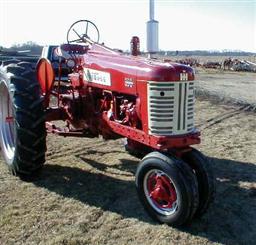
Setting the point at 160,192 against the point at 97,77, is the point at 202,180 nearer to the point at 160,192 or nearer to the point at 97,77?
the point at 160,192

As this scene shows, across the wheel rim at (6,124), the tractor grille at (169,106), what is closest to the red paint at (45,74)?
the wheel rim at (6,124)

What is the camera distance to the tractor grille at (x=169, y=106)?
4484 mm

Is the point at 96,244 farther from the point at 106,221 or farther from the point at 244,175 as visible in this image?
the point at 244,175

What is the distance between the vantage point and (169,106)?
452 cm

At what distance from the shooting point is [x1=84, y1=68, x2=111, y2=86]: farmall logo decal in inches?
211

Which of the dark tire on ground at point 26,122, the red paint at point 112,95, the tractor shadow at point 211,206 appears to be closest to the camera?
the tractor shadow at point 211,206

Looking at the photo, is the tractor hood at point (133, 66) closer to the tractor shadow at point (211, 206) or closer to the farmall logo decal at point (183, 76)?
the farmall logo decal at point (183, 76)

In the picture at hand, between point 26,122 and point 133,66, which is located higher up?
point 133,66

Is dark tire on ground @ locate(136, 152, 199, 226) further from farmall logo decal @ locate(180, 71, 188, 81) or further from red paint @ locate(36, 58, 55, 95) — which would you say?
red paint @ locate(36, 58, 55, 95)

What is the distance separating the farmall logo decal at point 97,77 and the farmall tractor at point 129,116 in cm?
1

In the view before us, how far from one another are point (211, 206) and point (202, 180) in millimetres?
496

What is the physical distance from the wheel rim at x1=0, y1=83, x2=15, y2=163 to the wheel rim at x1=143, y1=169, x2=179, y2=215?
2.30 m

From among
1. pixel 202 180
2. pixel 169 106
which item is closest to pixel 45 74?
pixel 169 106

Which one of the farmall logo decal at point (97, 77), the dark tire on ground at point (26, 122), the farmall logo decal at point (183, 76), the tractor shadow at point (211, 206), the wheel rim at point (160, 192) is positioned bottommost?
the tractor shadow at point (211, 206)
